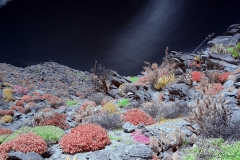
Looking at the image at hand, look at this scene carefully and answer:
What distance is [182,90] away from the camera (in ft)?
33.4

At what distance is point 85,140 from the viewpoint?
5016 millimetres

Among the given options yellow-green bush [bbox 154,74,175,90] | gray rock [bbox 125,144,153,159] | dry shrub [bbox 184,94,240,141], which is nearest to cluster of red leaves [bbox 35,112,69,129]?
gray rock [bbox 125,144,153,159]

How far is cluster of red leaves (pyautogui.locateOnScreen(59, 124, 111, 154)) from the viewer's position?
4.95 m

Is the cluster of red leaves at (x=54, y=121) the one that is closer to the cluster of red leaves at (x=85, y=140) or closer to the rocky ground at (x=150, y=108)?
the rocky ground at (x=150, y=108)

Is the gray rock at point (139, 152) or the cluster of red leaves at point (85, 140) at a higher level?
the cluster of red leaves at point (85, 140)

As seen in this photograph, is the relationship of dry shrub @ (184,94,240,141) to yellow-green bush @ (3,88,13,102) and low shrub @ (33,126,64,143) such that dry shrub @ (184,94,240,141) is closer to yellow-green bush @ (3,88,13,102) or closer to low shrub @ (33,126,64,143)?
low shrub @ (33,126,64,143)

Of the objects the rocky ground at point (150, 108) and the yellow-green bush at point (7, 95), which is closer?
the rocky ground at point (150, 108)

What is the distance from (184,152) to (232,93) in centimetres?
508

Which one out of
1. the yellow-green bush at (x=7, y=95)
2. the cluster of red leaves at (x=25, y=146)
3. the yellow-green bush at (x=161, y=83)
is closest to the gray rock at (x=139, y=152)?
the cluster of red leaves at (x=25, y=146)

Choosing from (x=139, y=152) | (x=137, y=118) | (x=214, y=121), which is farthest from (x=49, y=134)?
(x=214, y=121)

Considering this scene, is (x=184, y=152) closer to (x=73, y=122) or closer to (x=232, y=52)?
(x=73, y=122)

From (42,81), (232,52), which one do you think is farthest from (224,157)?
(42,81)

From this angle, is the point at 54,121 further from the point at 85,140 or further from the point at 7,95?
the point at 7,95

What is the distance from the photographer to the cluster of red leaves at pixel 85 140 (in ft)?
16.2
